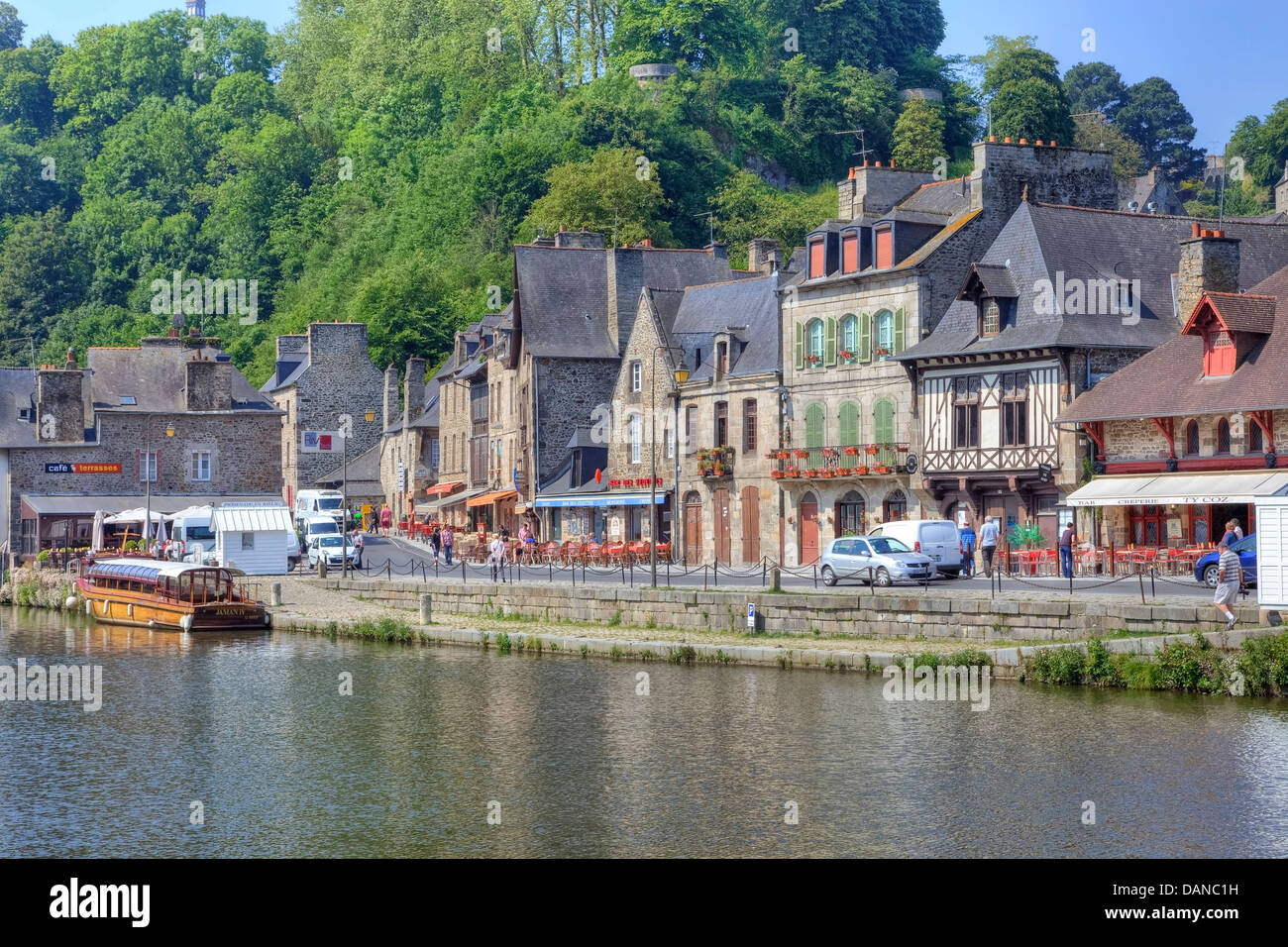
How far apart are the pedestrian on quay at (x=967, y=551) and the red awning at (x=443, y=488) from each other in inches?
1086

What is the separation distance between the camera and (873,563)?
1332 inches

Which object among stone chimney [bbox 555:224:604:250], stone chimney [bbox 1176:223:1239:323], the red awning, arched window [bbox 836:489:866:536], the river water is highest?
stone chimney [bbox 555:224:604:250]

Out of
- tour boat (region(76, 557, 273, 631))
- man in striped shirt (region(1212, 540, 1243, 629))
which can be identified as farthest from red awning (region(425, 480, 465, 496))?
man in striped shirt (region(1212, 540, 1243, 629))

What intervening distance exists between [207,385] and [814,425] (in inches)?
914

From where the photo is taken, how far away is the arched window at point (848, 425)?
44.7 metres

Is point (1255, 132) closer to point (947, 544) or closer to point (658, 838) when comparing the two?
point (947, 544)

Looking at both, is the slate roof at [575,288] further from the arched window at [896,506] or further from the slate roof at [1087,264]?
the slate roof at [1087,264]

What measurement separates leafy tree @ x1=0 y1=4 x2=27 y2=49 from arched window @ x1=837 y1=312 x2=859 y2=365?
10598cm

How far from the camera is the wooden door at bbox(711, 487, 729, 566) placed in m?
48.2

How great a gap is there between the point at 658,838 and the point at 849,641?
1232 centimetres

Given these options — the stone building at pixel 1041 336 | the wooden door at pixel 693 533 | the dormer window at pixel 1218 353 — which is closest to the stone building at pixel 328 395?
the wooden door at pixel 693 533
